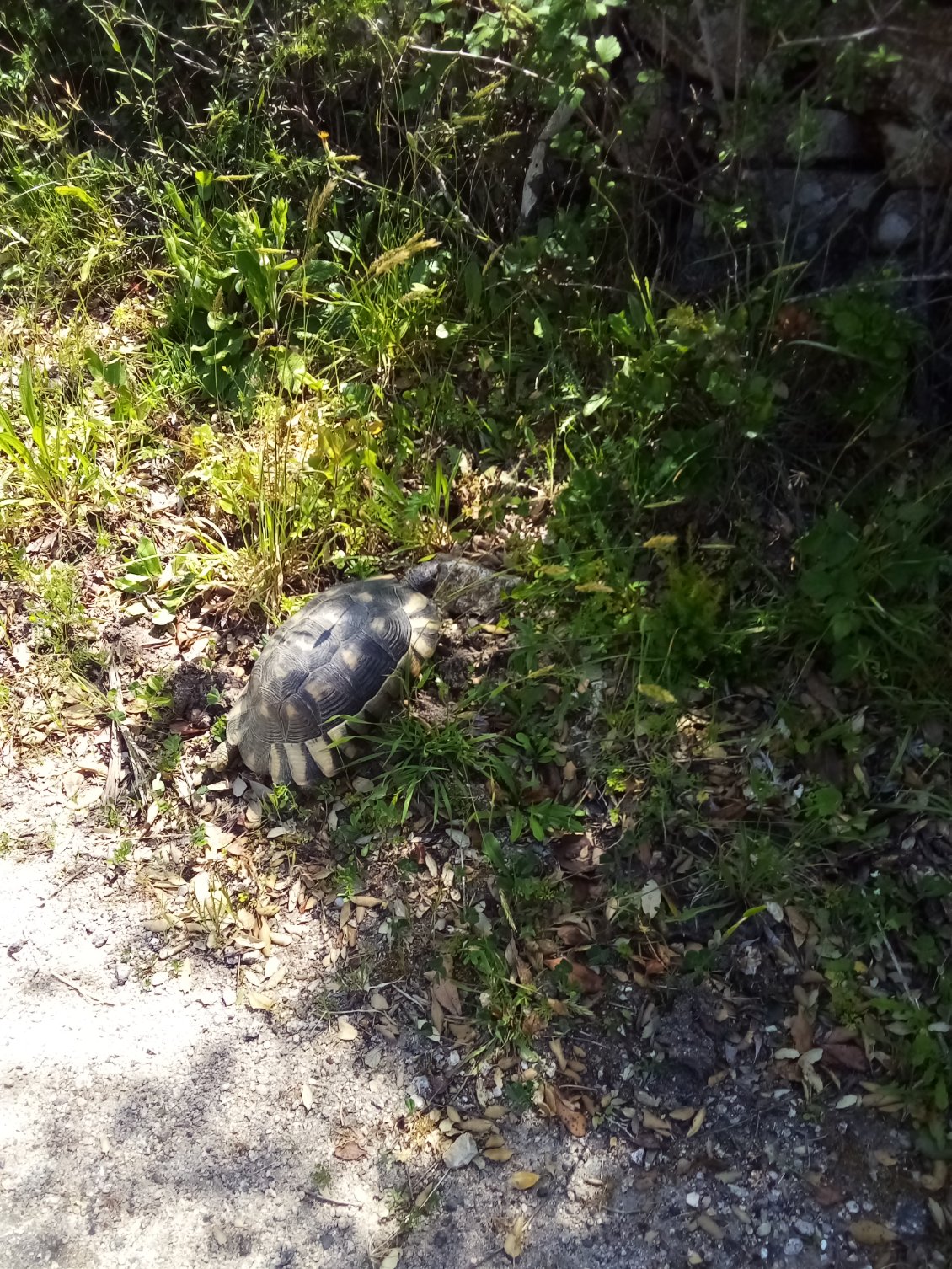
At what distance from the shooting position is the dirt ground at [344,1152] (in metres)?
2.23

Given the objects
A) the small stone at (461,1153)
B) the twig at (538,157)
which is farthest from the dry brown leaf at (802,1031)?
the twig at (538,157)

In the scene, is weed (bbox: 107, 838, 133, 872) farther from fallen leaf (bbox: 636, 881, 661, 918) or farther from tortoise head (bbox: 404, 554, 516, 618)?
fallen leaf (bbox: 636, 881, 661, 918)

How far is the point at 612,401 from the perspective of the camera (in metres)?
3.14

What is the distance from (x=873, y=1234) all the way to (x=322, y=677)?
2123 millimetres

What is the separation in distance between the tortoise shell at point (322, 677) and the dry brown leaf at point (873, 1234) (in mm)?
1883

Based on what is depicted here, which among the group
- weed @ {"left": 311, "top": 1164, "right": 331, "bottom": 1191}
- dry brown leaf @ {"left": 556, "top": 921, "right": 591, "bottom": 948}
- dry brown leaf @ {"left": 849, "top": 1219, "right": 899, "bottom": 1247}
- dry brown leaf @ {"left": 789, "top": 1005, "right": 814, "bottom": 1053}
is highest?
dry brown leaf @ {"left": 556, "top": 921, "right": 591, "bottom": 948}

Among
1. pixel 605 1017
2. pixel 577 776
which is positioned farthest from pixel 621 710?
pixel 605 1017

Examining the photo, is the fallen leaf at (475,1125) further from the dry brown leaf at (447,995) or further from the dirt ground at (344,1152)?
the dry brown leaf at (447,995)

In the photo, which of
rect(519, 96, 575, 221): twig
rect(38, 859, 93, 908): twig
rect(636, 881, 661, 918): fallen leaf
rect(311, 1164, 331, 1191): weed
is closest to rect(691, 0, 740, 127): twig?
rect(519, 96, 575, 221): twig

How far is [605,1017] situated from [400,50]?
341 centimetres

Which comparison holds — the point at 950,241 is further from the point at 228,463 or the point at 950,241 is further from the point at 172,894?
the point at 172,894

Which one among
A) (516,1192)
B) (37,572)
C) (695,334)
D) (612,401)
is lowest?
(516,1192)

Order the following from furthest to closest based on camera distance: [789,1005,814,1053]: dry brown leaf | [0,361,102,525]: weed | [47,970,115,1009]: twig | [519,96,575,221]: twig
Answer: [0,361,102,525]: weed → [519,96,575,221]: twig → [47,970,115,1009]: twig → [789,1005,814,1053]: dry brown leaf

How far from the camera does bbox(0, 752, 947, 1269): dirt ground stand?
87.7 inches
